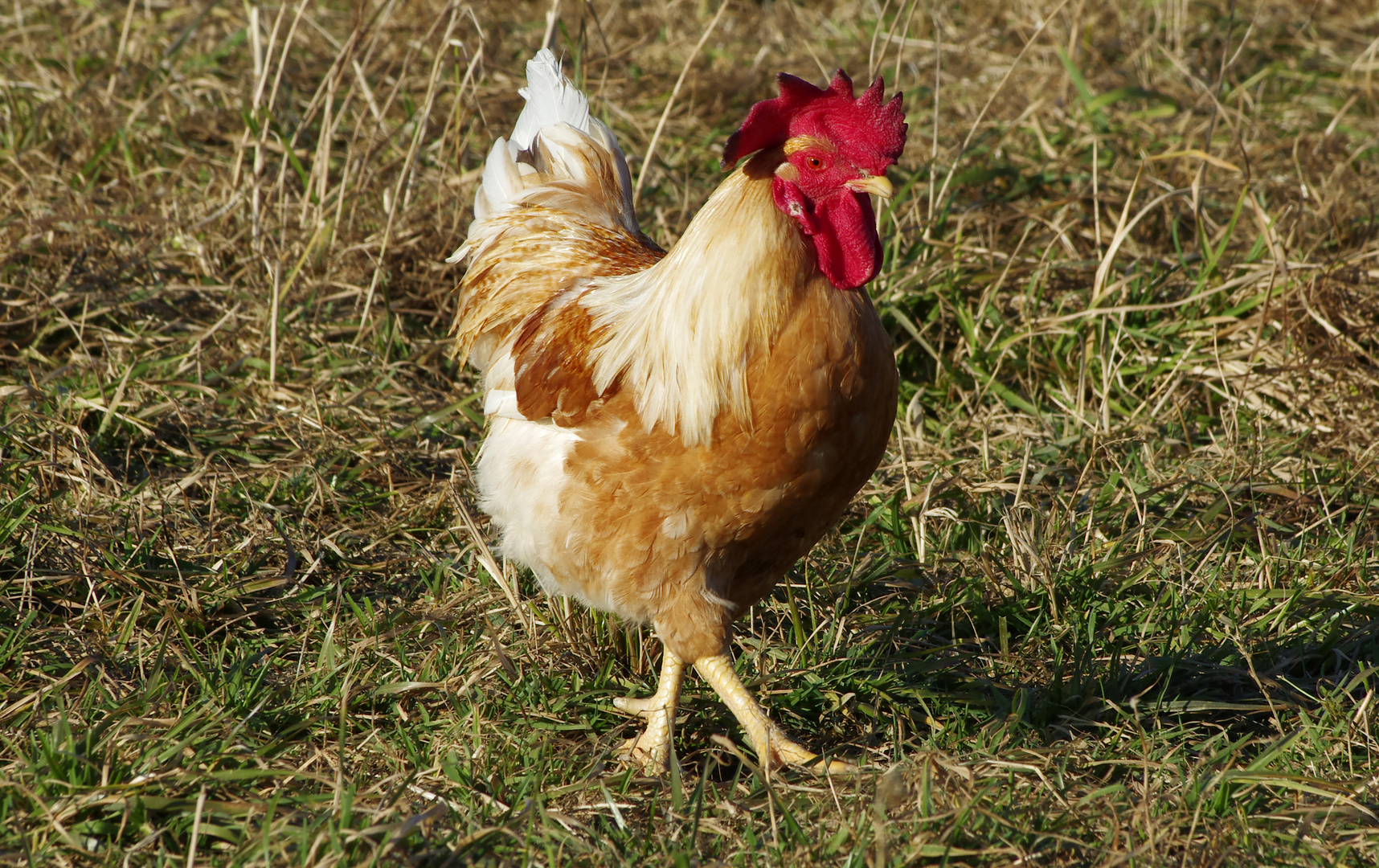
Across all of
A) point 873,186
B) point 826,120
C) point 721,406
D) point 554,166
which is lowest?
point 721,406

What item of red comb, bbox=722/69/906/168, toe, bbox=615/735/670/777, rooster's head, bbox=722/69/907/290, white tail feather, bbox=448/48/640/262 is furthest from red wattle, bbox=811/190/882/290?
white tail feather, bbox=448/48/640/262

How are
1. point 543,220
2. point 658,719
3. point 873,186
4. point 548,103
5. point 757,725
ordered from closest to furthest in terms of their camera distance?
1. point 873,186
2. point 757,725
3. point 658,719
4. point 543,220
5. point 548,103

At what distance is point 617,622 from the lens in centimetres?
348

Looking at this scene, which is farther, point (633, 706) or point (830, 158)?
point (633, 706)

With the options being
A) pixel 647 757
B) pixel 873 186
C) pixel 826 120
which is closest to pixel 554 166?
pixel 826 120

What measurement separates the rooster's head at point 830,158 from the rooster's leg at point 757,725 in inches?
42.9

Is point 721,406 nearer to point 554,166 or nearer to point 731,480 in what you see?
point 731,480

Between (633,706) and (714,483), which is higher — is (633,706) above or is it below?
below

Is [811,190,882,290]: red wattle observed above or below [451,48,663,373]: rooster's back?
above

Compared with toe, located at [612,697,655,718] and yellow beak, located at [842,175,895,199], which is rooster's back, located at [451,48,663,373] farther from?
toe, located at [612,697,655,718]

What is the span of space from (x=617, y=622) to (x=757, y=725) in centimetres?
68

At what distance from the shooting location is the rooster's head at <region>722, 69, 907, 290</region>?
2664 mm

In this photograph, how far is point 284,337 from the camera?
15.5 ft

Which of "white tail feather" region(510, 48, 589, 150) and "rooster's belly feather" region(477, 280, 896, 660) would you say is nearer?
"rooster's belly feather" region(477, 280, 896, 660)
